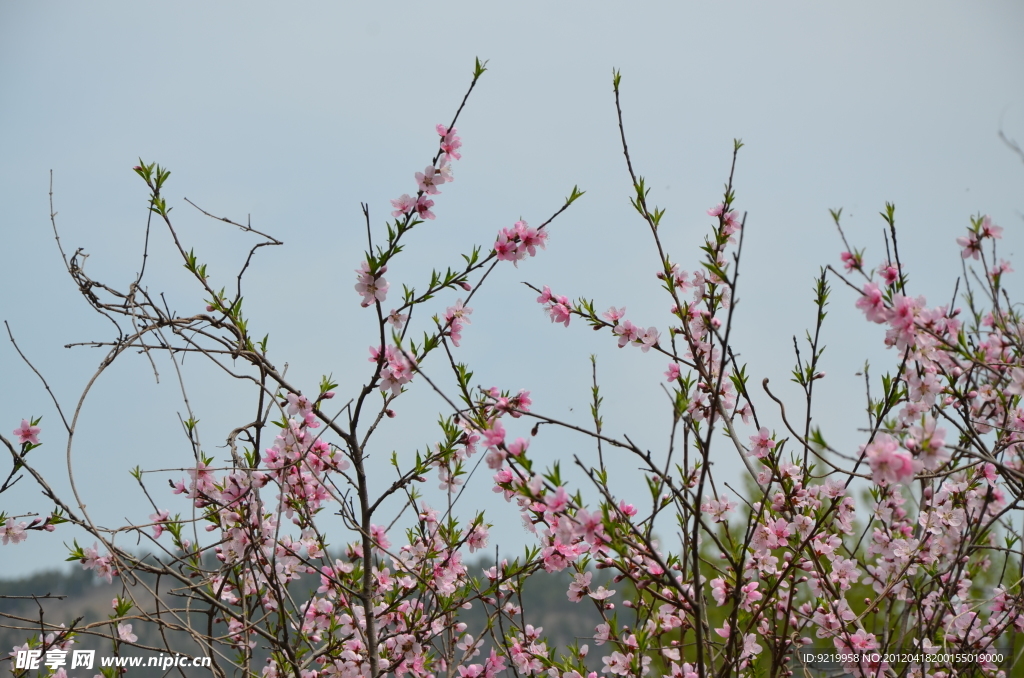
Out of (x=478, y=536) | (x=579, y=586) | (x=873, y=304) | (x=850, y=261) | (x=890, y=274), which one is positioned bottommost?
(x=579, y=586)

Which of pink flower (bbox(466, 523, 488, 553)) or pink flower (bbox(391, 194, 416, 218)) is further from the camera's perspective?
pink flower (bbox(466, 523, 488, 553))

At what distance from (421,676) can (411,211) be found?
194cm

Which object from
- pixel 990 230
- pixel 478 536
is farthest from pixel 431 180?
pixel 990 230

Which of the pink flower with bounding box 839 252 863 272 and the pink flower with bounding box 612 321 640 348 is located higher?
the pink flower with bounding box 839 252 863 272

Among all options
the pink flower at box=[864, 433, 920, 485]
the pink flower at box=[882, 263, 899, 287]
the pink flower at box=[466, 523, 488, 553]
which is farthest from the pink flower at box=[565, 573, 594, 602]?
the pink flower at box=[882, 263, 899, 287]

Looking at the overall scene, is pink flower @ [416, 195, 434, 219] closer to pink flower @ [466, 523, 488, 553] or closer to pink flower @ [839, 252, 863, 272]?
pink flower @ [466, 523, 488, 553]

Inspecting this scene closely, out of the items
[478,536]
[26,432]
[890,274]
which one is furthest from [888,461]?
[26,432]

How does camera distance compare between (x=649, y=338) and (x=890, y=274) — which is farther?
(x=649, y=338)

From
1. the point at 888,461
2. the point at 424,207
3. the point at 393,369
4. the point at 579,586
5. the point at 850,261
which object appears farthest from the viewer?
the point at 850,261

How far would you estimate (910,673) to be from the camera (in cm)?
305

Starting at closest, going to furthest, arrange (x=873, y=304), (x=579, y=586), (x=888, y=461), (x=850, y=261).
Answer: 1. (x=888, y=461)
2. (x=873, y=304)
3. (x=579, y=586)
4. (x=850, y=261)

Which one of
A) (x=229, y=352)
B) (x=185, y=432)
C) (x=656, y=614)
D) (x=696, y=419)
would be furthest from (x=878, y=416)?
(x=185, y=432)

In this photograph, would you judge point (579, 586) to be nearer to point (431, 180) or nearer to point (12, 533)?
point (431, 180)

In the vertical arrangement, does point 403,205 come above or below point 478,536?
above
